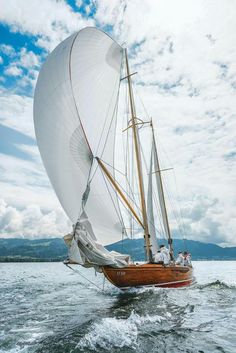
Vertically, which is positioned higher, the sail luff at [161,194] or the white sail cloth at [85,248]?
the sail luff at [161,194]

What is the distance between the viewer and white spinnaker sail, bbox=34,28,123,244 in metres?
17.7

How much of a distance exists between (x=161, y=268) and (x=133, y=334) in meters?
10.1

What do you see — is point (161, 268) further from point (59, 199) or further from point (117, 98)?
point (117, 98)

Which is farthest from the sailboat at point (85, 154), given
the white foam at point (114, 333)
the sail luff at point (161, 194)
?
the sail luff at point (161, 194)

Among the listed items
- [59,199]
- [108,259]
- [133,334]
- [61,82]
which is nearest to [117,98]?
[61,82]

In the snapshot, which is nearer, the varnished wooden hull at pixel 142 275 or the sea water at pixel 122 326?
the sea water at pixel 122 326

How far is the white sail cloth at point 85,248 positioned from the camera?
15.3 meters

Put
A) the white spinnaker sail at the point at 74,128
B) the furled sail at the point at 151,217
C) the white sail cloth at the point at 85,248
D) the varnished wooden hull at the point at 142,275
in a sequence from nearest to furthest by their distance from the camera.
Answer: the white sail cloth at the point at 85,248 < the varnished wooden hull at the point at 142,275 < the white spinnaker sail at the point at 74,128 < the furled sail at the point at 151,217

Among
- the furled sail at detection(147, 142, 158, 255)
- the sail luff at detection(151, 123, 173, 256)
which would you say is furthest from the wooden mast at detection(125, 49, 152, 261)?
the sail luff at detection(151, 123, 173, 256)

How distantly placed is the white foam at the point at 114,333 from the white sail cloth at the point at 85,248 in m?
4.29

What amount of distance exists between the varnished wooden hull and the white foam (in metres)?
5.10

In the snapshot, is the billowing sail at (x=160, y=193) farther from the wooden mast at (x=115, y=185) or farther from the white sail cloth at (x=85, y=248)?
the white sail cloth at (x=85, y=248)

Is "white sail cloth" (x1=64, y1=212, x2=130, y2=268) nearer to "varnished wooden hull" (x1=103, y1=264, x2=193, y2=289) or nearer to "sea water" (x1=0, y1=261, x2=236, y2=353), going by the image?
"varnished wooden hull" (x1=103, y1=264, x2=193, y2=289)

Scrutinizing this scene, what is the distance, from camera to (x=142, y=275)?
1811 cm
